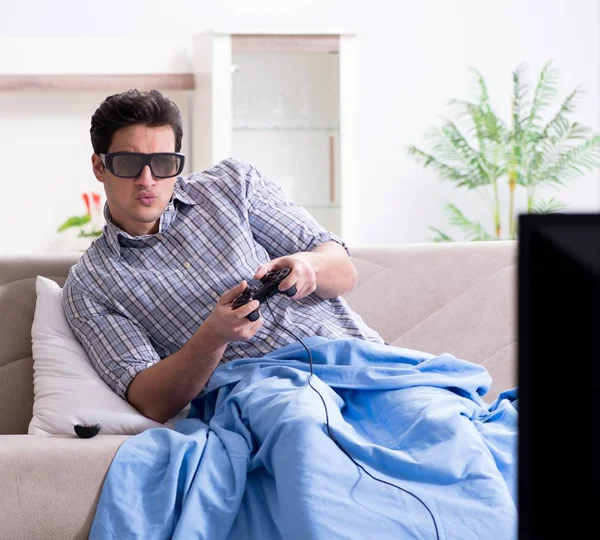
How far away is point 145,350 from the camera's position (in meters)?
1.81

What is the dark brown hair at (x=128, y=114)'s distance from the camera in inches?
74.3

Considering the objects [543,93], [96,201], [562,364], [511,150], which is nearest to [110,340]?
[562,364]

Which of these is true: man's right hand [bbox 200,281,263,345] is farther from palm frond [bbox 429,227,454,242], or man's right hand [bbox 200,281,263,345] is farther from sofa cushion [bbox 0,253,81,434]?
palm frond [bbox 429,227,454,242]

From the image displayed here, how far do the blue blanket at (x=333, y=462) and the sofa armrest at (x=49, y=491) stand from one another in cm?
3

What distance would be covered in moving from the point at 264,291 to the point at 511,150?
3.11m

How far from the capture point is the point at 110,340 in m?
1.82

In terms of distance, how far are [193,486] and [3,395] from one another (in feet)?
2.51

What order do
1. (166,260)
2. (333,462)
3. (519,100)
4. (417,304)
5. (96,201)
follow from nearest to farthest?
(333,462) → (166,260) → (417,304) → (96,201) → (519,100)

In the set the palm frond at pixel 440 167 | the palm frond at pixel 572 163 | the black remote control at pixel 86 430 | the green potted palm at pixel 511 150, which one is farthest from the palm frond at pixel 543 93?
the black remote control at pixel 86 430

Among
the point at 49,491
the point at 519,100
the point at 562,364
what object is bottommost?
the point at 49,491

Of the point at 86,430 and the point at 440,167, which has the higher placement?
the point at 440,167

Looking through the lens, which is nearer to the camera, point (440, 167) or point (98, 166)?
point (98, 166)

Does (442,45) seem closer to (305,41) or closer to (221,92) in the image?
(305,41)

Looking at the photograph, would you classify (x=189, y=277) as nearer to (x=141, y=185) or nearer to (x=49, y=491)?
(x=141, y=185)
